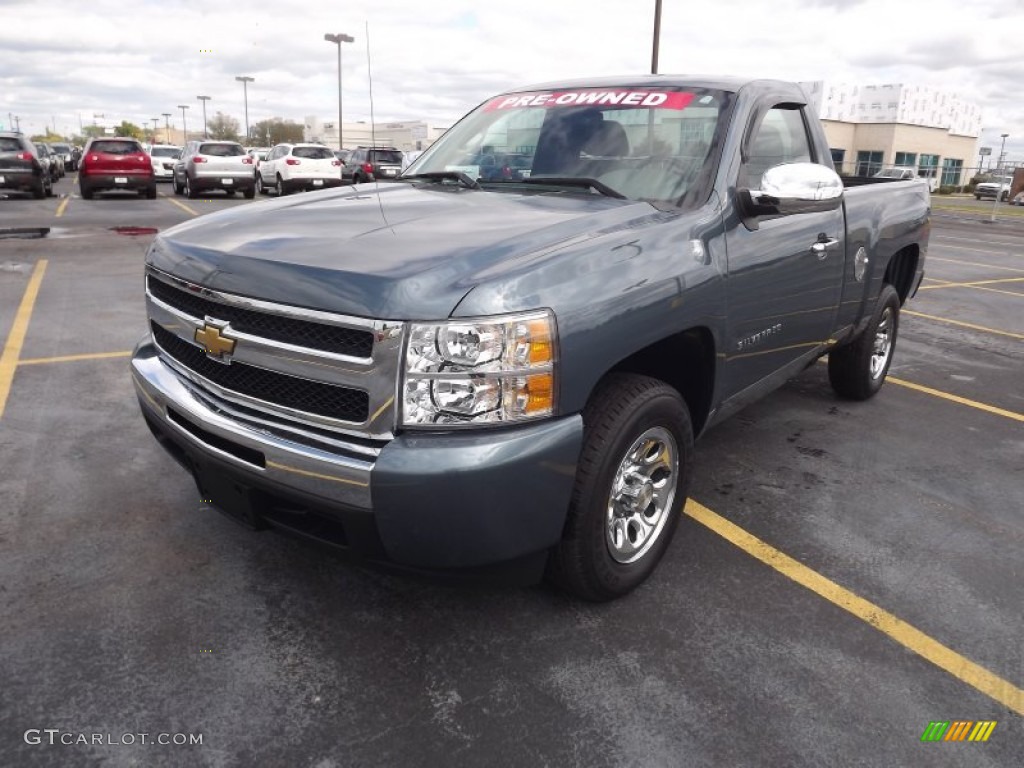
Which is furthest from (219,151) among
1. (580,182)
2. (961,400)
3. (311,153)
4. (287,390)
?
(287,390)

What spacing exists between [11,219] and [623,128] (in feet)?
55.4

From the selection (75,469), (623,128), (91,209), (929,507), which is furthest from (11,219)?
(929,507)

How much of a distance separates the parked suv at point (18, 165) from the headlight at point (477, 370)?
23.2 m

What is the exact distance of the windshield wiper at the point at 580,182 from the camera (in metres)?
3.14

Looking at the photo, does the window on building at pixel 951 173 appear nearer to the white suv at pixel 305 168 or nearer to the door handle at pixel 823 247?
the white suv at pixel 305 168

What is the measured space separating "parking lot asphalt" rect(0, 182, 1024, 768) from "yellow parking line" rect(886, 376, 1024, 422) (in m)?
0.87

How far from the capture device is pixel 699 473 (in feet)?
13.3

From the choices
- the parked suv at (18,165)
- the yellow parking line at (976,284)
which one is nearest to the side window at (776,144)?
the yellow parking line at (976,284)

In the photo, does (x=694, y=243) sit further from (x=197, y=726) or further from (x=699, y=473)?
(x=197, y=726)

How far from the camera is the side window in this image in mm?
3430

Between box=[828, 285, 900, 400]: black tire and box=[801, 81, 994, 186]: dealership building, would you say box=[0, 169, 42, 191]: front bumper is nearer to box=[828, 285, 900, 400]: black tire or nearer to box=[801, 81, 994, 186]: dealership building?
box=[828, 285, 900, 400]: black tire

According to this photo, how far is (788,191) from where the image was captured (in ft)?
10.2

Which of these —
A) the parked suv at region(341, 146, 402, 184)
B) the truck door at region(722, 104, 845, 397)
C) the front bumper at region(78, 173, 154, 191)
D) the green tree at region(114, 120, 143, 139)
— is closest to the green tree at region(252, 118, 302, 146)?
the green tree at region(114, 120, 143, 139)

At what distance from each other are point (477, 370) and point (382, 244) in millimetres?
589
